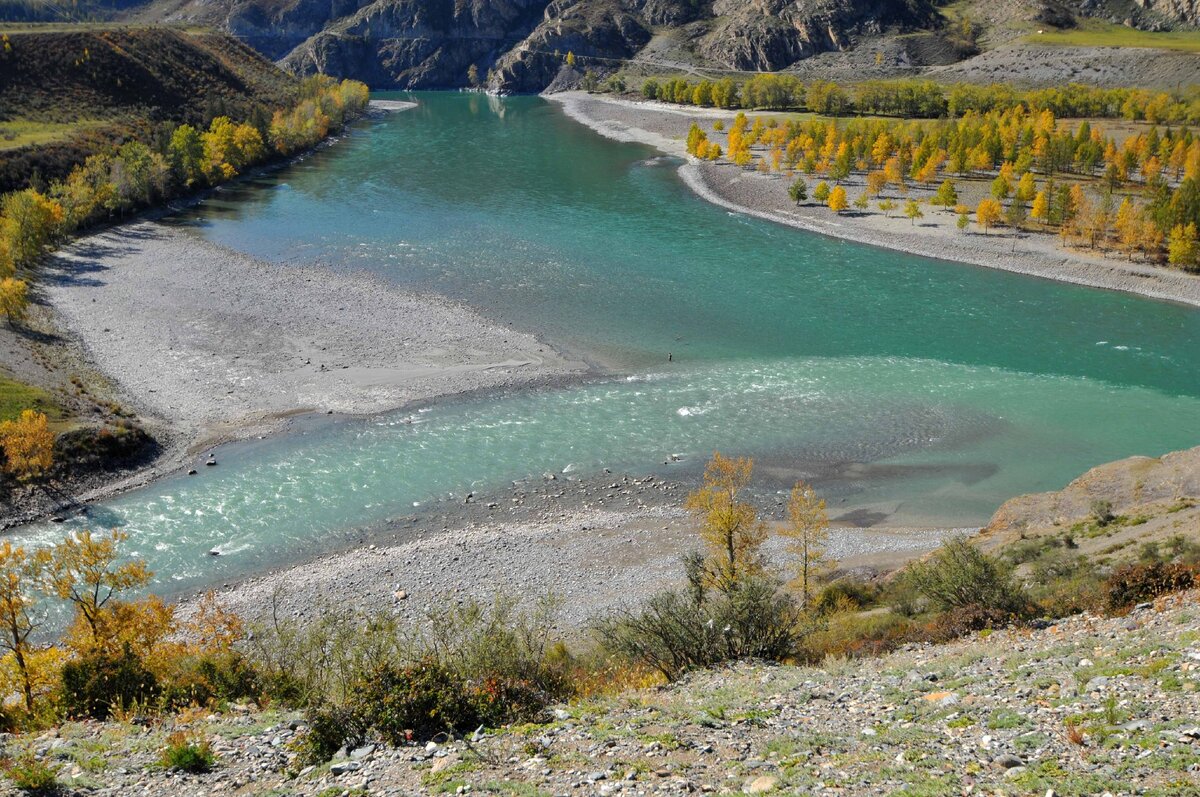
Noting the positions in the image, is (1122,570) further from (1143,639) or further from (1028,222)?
(1028,222)

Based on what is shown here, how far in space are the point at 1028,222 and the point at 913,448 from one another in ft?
171

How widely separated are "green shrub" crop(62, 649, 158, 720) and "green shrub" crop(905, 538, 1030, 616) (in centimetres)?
2136

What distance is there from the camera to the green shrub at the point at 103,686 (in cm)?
2080

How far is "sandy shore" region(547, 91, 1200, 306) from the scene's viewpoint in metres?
70.1

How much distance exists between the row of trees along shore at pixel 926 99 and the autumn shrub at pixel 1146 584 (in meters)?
131

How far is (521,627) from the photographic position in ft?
72.1

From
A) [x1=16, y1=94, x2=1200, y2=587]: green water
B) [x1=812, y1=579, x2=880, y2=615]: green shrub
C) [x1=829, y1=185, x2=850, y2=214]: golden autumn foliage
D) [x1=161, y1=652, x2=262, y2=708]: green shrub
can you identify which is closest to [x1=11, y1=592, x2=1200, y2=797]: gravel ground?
[x1=161, y1=652, x2=262, y2=708]: green shrub

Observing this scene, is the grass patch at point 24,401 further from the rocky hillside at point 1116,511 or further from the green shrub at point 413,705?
the rocky hillside at point 1116,511

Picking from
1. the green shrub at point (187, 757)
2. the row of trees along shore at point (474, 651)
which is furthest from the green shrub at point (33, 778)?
the green shrub at point (187, 757)

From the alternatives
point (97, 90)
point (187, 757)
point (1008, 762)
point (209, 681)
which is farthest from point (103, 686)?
point (97, 90)

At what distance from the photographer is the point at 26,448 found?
40.3 m

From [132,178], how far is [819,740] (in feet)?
327

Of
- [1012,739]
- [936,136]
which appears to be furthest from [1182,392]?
[936,136]

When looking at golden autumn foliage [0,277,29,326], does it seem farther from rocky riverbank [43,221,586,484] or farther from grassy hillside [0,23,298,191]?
grassy hillside [0,23,298,191]
